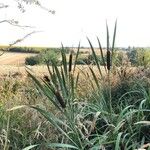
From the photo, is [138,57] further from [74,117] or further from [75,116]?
[74,117]

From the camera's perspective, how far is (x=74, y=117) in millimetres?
4453

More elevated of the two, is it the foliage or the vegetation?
the foliage

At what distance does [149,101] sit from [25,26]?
6.73 m

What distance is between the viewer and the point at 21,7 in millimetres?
11953

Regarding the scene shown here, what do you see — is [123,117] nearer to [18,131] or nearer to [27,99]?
[18,131]

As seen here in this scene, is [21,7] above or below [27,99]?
above

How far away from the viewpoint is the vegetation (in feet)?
14.0

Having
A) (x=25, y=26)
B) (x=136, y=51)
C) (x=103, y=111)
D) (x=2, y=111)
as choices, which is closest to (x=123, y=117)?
(x=103, y=111)

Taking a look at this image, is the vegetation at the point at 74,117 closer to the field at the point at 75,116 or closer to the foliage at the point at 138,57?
the field at the point at 75,116

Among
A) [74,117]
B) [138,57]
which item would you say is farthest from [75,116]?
[138,57]

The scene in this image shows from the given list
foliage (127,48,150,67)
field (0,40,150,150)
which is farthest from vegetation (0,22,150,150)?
foliage (127,48,150,67)

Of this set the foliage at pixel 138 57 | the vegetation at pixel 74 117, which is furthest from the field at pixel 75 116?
the foliage at pixel 138 57

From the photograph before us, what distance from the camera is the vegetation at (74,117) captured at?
4.27m

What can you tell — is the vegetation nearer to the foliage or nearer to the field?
the field
